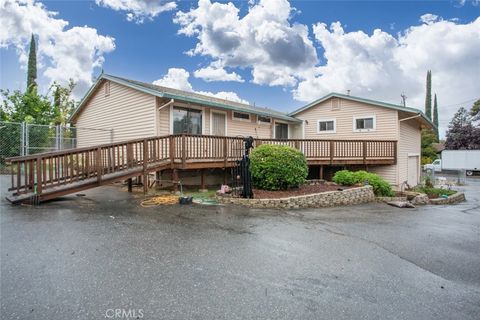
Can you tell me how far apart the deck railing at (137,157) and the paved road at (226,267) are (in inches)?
38.6

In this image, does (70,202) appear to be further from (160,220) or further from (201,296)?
(201,296)

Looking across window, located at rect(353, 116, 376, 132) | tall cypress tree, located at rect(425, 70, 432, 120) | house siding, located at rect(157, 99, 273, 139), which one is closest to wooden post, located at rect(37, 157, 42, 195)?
house siding, located at rect(157, 99, 273, 139)

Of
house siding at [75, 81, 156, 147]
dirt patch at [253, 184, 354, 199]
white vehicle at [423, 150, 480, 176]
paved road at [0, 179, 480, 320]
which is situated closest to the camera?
paved road at [0, 179, 480, 320]

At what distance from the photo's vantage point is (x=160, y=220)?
523 centimetres

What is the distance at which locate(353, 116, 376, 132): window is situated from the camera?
46.7ft

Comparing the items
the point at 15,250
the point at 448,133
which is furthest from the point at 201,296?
the point at 448,133

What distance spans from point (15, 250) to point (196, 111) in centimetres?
821

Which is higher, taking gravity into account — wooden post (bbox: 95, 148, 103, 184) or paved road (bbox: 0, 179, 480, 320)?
wooden post (bbox: 95, 148, 103, 184)

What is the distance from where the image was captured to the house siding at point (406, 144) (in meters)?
14.0

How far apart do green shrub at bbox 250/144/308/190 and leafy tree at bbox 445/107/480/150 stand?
109ft

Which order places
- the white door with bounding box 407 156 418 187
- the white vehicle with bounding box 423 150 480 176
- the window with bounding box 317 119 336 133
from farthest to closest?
the white vehicle with bounding box 423 150 480 176, the window with bounding box 317 119 336 133, the white door with bounding box 407 156 418 187

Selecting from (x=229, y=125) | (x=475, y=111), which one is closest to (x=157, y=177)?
(x=229, y=125)

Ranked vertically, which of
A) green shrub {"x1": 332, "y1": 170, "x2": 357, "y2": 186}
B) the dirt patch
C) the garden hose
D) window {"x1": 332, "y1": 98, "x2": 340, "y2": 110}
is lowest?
the garden hose

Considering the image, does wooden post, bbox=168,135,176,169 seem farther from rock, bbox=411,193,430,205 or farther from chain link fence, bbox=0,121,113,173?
rock, bbox=411,193,430,205
